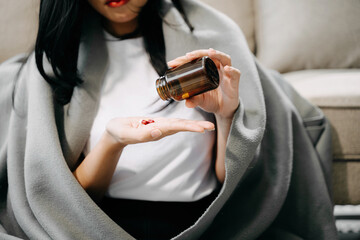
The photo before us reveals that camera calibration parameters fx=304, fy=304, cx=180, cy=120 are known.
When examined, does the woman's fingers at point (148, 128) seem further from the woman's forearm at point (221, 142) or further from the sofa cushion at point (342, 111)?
the sofa cushion at point (342, 111)

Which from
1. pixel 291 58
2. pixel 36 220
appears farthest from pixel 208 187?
pixel 291 58

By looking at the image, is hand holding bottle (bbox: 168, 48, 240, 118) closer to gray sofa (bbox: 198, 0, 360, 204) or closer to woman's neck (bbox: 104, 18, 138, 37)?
woman's neck (bbox: 104, 18, 138, 37)

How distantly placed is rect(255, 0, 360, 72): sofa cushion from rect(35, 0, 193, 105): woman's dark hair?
0.47 metres

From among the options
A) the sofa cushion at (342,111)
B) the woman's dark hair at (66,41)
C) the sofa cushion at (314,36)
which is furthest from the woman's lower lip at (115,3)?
the sofa cushion at (314,36)

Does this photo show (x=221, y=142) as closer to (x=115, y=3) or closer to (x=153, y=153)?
(x=153, y=153)

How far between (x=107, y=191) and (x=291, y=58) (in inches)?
29.2

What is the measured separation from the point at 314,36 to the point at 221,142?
0.63 meters

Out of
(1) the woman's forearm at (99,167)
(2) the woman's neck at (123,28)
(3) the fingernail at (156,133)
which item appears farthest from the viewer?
(2) the woman's neck at (123,28)

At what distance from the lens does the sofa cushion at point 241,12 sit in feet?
3.46

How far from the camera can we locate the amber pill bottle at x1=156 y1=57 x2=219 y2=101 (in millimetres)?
406

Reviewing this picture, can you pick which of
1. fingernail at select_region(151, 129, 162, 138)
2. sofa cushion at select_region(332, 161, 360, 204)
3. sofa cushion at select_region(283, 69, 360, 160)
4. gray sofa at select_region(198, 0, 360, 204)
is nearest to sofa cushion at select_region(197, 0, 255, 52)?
gray sofa at select_region(198, 0, 360, 204)

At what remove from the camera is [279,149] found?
2.12 feet

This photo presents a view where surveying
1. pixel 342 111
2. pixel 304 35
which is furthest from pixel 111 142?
pixel 304 35

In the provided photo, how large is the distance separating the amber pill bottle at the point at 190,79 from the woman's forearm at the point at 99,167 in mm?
142
